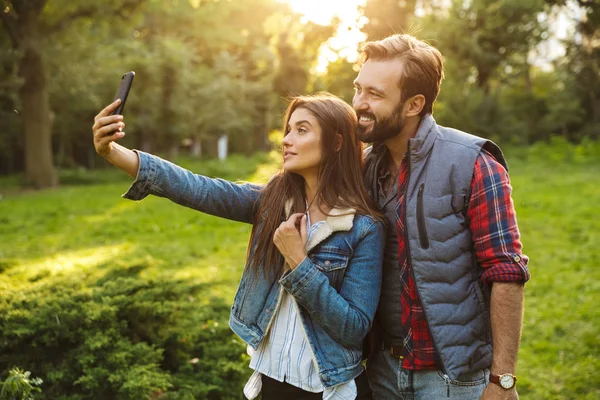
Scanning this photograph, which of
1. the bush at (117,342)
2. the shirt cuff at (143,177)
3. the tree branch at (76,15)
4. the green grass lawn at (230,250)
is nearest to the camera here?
the shirt cuff at (143,177)

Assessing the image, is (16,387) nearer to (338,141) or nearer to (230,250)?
(338,141)

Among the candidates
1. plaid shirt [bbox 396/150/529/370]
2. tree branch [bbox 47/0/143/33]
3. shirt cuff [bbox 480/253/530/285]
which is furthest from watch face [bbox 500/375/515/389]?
tree branch [bbox 47/0/143/33]

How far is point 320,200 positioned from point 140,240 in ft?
28.4

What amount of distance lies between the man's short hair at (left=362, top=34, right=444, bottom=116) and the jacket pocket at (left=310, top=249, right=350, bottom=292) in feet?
2.23

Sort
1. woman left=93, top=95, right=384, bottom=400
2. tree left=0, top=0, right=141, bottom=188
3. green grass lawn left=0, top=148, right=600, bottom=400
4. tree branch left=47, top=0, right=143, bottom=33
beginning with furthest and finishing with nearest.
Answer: tree branch left=47, top=0, right=143, bottom=33 < tree left=0, top=0, right=141, bottom=188 < green grass lawn left=0, top=148, right=600, bottom=400 < woman left=93, top=95, right=384, bottom=400

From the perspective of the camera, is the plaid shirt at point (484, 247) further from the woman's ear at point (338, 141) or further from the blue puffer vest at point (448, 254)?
the woman's ear at point (338, 141)

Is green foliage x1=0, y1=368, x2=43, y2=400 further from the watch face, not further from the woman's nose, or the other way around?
the watch face

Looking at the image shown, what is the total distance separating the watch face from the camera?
2.23 m

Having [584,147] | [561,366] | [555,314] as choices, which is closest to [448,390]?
[561,366]

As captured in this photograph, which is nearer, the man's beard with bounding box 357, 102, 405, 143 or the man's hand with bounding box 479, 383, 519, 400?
the man's hand with bounding box 479, 383, 519, 400

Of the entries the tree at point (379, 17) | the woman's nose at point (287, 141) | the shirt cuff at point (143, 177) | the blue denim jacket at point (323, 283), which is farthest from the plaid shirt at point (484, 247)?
the tree at point (379, 17)

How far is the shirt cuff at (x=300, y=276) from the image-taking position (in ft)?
7.36

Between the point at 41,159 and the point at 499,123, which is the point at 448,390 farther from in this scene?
the point at 499,123

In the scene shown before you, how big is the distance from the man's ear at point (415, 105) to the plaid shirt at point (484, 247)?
0.25 meters
